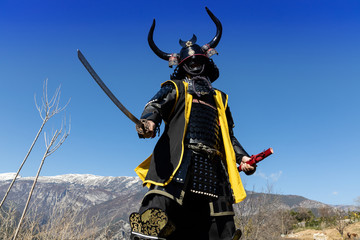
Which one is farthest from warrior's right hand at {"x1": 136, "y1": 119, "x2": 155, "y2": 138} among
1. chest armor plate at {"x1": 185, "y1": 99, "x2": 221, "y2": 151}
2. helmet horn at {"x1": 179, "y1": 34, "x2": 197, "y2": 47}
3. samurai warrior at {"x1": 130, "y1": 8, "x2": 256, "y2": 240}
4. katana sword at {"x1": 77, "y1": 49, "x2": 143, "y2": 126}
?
helmet horn at {"x1": 179, "y1": 34, "x2": 197, "y2": 47}

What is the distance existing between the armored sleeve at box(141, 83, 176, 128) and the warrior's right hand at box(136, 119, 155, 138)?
0.10 metres

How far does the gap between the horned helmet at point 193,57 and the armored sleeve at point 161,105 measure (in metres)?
0.48

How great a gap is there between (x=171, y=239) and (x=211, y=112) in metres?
1.27

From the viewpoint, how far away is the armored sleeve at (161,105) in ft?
7.63

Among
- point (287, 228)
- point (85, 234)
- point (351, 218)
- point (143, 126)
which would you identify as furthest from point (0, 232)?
point (287, 228)

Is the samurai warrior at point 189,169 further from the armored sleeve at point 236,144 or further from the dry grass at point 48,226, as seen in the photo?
the dry grass at point 48,226

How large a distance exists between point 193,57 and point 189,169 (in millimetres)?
1388

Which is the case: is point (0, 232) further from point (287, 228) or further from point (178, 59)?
point (287, 228)

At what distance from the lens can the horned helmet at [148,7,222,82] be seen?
306 centimetres

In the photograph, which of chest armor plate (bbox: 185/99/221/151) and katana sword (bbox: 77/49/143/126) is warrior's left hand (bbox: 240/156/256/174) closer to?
chest armor plate (bbox: 185/99/221/151)

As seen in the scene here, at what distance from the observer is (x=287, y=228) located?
36.2 meters

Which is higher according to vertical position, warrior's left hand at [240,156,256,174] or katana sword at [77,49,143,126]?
katana sword at [77,49,143,126]

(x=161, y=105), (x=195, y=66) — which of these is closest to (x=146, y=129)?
(x=161, y=105)

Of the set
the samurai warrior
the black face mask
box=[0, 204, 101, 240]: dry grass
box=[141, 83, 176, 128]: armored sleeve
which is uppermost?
the black face mask
